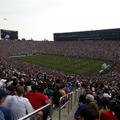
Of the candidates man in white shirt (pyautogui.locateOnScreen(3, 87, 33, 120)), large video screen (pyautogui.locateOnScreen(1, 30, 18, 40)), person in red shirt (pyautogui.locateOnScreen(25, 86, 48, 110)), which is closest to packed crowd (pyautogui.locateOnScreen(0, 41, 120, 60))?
large video screen (pyautogui.locateOnScreen(1, 30, 18, 40))

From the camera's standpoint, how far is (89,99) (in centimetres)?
955

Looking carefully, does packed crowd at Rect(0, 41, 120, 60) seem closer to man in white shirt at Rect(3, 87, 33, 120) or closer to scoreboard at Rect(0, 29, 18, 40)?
scoreboard at Rect(0, 29, 18, 40)

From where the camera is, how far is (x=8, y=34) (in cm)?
14150

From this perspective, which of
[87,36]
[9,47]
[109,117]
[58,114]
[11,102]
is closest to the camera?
[11,102]

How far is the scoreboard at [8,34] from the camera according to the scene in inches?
5527

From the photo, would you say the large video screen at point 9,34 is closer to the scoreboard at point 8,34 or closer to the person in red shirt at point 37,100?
the scoreboard at point 8,34

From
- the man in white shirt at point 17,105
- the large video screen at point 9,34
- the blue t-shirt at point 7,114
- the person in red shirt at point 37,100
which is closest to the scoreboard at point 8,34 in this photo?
the large video screen at point 9,34

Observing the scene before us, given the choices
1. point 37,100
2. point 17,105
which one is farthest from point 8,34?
point 17,105

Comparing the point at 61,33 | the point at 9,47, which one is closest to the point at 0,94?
the point at 9,47

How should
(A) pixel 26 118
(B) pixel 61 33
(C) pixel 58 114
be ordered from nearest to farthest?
1. (A) pixel 26 118
2. (C) pixel 58 114
3. (B) pixel 61 33

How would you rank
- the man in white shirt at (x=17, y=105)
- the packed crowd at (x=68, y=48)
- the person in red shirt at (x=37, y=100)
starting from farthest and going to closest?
the packed crowd at (x=68, y=48)
the person in red shirt at (x=37, y=100)
the man in white shirt at (x=17, y=105)

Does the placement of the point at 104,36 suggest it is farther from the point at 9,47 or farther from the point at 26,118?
the point at 26,118

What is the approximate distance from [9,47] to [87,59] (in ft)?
114

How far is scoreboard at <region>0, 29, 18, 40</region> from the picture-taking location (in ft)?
461
